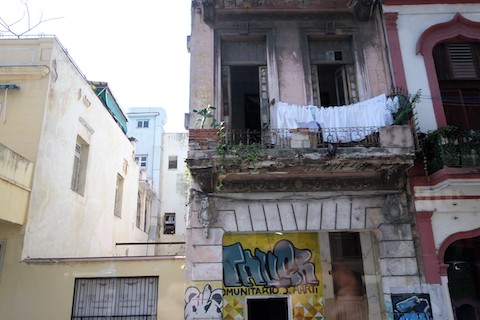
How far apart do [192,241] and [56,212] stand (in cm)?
426

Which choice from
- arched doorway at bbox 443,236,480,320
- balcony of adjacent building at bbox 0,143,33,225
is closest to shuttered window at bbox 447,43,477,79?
arched doorway at bbox 443,236,480,320

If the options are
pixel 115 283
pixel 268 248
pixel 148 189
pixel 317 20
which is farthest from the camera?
pixel 148 189

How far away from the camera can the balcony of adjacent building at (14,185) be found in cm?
783

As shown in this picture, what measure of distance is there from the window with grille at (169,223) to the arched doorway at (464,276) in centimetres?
1855

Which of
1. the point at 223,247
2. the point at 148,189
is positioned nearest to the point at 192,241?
the point at 223,247

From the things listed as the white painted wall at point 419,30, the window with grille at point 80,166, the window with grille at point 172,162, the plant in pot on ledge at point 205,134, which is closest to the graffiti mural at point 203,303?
the plant in pot on ledge at point 205,134

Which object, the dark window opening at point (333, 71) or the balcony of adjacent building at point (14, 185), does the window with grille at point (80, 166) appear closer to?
the balcony of adjacent building at point (14, 185)

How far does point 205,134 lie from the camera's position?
7.80 metres

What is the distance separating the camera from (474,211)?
7938mm

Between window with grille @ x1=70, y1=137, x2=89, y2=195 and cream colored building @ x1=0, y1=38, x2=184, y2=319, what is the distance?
30 millimetres

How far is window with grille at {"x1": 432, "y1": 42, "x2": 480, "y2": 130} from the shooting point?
350 inches

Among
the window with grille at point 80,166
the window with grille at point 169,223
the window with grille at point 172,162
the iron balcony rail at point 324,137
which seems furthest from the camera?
the window with grille at point 172,162

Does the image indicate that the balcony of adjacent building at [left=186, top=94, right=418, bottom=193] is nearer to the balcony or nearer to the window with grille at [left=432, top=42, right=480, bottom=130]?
the balcony

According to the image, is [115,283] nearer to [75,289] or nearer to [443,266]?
[75,289]
